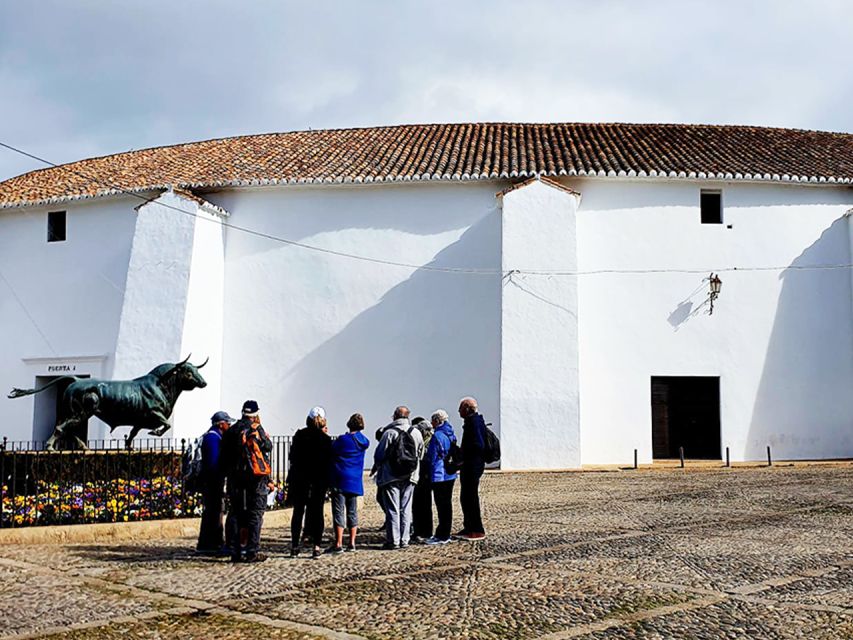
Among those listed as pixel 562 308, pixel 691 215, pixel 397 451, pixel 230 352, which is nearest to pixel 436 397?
pixel 562 308

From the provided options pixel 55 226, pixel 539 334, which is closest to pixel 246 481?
pixel 539 334

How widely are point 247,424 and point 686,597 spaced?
3.90m

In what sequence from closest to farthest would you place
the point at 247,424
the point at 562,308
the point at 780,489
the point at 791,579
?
the point at 791,579 < the point at 247,424 < the point at 780,489 < the point at 562,308

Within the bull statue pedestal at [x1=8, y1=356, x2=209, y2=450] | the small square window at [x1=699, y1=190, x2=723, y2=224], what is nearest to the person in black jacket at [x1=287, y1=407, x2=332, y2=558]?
the bull statue pedestal at [x1=8, y1=356, x2=209, y2=450]

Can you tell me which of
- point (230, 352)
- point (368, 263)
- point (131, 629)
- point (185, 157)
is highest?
point (185, 157)

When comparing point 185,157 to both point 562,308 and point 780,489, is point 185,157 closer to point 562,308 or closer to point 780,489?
point 562,308

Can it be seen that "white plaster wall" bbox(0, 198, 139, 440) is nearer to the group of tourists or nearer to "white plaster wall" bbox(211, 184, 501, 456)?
"white plaster wall" bbox(211, 184, 501, 456)

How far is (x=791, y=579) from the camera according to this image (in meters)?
6.91

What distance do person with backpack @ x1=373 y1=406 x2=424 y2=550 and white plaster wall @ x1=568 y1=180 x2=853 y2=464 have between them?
11.3m

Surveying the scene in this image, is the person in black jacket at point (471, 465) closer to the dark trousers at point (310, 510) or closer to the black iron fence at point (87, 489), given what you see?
the dark trousers at point (310, 510)

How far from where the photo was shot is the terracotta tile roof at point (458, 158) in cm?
2033

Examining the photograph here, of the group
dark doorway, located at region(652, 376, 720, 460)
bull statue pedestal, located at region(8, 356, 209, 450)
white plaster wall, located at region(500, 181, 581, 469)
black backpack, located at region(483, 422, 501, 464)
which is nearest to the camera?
black backpack, located at region(483, 422, 501, 464)

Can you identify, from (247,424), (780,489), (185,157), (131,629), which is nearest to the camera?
(131,629)

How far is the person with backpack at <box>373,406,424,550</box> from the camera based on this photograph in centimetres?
887
